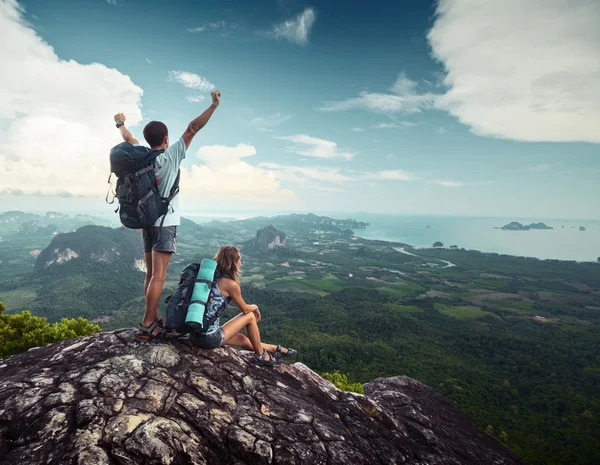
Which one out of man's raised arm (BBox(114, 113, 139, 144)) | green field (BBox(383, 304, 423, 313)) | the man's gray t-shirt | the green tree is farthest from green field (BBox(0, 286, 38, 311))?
the man's gray t-shirt

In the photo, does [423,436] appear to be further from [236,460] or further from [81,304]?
[81,304]

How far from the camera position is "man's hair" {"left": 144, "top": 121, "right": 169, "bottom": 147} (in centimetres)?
585

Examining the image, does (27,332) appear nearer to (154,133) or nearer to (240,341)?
(240,341)

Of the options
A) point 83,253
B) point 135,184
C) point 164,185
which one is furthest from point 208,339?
point 83,253

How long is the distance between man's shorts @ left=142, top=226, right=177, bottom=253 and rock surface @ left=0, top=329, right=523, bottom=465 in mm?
2452

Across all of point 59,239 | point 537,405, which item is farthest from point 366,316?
point 59,239

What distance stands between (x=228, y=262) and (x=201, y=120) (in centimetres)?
326

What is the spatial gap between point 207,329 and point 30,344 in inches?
469

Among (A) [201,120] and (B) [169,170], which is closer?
(B) [169,170]

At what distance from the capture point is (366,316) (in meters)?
104

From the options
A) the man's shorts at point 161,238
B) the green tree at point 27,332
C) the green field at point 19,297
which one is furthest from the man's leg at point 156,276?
the green field at point 19,297

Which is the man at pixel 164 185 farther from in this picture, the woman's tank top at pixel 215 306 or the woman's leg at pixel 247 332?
the woman's leg at pixel 247 332

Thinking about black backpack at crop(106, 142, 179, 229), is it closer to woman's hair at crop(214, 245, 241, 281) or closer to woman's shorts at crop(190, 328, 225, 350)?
woman's hair at crop(214, 245, 241, 281)

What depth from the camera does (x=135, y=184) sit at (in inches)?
209
